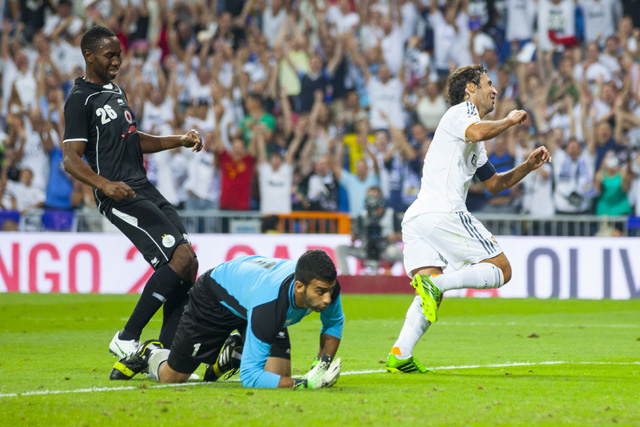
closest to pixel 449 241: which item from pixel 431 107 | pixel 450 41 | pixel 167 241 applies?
pixel 167 241

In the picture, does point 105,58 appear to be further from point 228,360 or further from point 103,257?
point 103,257

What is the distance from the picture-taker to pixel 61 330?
10828 millimetres

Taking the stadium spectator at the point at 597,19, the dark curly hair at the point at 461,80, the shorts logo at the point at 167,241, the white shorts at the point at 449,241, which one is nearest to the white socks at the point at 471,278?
the white shorts at the point at 449,241

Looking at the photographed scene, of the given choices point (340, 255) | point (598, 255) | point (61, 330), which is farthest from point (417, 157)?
point (61, 330)

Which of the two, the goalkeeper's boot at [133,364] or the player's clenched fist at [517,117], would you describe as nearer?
the player's clenched fist at [517,117]

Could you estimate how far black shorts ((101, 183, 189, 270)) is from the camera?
275 inches

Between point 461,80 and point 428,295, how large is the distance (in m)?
1.58

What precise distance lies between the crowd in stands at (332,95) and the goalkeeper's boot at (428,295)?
32.0 feet

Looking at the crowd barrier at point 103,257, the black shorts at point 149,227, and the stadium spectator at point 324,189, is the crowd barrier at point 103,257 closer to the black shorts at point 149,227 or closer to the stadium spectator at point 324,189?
the stadium spectator at point 324,189

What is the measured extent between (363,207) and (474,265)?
9.91 m

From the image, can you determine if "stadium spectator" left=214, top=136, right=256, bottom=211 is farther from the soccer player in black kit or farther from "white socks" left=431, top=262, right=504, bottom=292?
"white socks" left=431, top=262, right=504, bottom=292

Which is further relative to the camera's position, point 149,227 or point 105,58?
point 105,58

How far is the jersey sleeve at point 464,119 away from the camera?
266 inches

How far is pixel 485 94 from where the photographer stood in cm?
709
